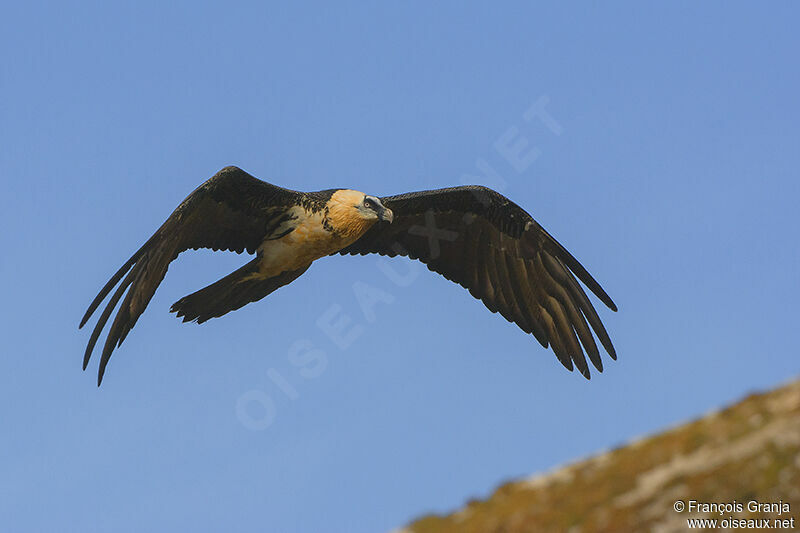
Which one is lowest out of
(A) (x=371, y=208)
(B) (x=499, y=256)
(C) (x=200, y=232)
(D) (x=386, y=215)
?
(B) (x=499, y=256)

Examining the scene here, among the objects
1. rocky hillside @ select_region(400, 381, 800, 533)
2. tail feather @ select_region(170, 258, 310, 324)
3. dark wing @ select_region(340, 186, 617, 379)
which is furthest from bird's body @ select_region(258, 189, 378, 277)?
rocky hillside @ select_region(400, 381, 800, 533)

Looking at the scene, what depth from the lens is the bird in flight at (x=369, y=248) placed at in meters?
12.2

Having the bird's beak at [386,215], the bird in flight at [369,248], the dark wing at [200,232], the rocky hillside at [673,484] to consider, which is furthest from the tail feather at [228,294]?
the rocky hillside at [673,484]

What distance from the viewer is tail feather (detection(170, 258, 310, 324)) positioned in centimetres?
1360

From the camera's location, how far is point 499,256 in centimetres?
1569

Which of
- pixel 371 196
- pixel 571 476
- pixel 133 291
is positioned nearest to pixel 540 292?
pixel 371 196

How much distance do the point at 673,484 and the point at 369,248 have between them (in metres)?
5.19

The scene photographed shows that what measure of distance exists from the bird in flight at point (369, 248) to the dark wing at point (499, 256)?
13 millimetres

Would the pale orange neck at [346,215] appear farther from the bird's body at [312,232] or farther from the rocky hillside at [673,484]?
the rocky hillside at [673,484]

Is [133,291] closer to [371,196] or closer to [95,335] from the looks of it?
[95,335]

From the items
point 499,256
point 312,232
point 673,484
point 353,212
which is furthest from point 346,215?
point 673,484

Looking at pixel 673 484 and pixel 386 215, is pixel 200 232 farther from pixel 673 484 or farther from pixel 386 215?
pixel 673 484

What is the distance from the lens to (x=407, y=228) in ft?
51.1

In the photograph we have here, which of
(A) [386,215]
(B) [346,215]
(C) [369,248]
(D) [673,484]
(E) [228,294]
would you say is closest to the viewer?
(B) [346,215]
